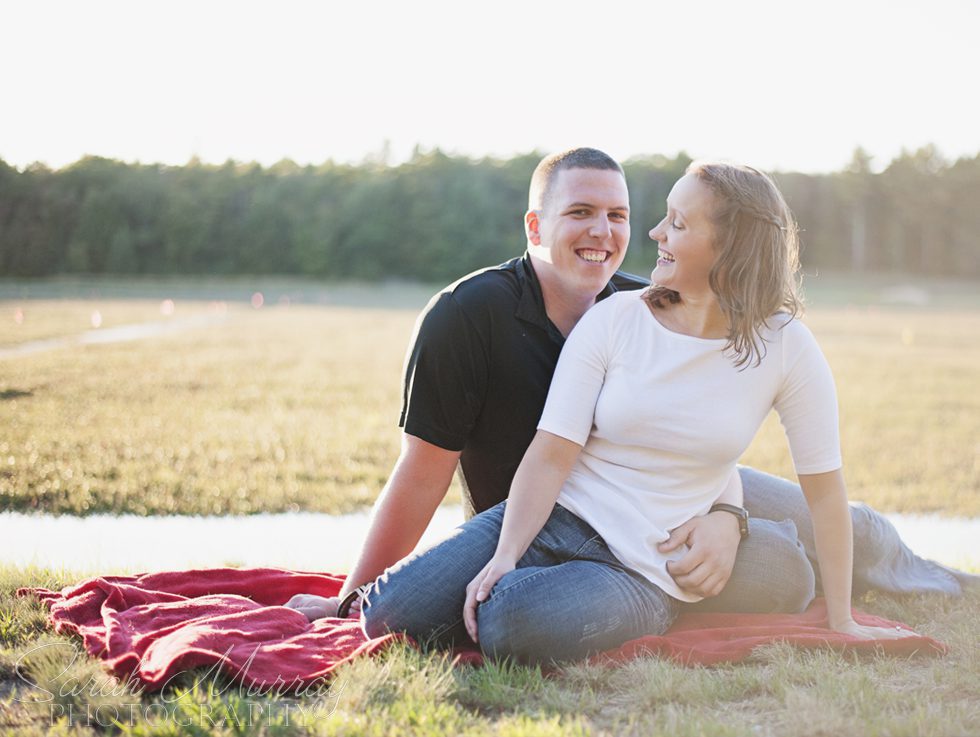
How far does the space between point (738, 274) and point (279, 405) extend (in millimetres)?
8514

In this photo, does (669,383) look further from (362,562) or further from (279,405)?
(279,405)

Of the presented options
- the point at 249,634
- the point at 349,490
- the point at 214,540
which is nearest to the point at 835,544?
the point at 249,634

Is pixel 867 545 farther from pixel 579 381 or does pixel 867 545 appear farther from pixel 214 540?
pixel 214 540

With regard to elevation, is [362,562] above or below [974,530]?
above

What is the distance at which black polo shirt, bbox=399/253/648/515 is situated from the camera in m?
3.74

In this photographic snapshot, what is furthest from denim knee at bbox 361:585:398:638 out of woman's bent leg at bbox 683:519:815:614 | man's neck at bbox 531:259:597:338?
man's neck at bbox 531:259:597:338

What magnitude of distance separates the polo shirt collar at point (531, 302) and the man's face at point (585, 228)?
85 mm

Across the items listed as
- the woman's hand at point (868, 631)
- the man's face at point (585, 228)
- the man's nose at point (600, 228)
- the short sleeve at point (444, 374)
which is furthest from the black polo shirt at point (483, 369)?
the woman's hand at point (868, 631)

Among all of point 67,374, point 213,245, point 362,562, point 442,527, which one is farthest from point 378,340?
point 213,245

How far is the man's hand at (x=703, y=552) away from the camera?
11.0 feet

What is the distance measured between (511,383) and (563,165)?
892mm

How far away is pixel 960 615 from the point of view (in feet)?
12.8

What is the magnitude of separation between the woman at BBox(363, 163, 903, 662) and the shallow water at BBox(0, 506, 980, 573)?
51.7 inches

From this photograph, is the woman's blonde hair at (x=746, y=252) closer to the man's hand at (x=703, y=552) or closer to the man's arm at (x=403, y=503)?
the man's hand at (x=703, y=552)
